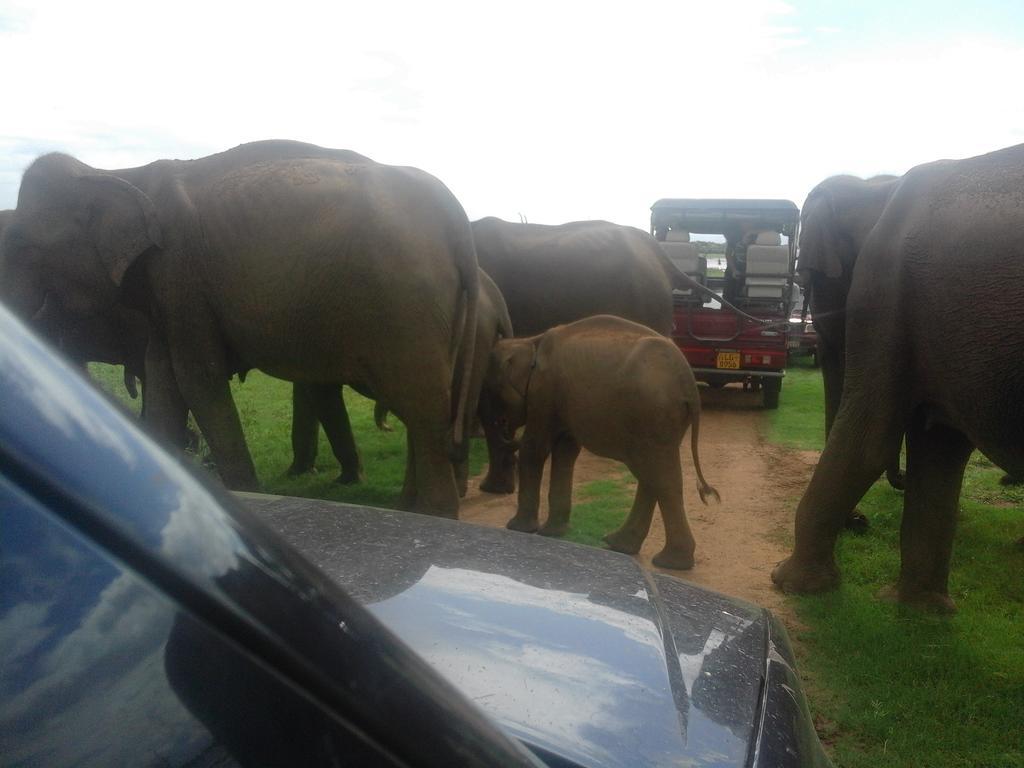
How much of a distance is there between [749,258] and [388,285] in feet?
30.6

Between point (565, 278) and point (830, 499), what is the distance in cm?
540

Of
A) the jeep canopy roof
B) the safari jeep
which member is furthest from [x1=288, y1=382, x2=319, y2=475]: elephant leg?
the jeep canopy roof

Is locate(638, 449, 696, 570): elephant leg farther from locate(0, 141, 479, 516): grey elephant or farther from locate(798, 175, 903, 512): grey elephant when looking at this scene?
locate(798, 175, 903, 512): grey elephant

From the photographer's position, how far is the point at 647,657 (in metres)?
1.77

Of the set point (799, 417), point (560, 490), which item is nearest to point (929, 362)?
point (560, 490)

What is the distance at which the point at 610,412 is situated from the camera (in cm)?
577

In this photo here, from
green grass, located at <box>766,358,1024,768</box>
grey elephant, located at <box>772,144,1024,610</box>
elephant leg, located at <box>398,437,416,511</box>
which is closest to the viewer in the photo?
green grass, located at <box>766,358,1024,768</box>

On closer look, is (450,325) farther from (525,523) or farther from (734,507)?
(734,507)

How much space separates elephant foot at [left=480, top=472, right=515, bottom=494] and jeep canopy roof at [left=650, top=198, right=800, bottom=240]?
7.70 m

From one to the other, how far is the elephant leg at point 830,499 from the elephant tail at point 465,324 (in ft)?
6.78

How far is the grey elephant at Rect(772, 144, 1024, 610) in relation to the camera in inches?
163

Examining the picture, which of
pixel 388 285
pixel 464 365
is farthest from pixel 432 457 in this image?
pixel 388 285

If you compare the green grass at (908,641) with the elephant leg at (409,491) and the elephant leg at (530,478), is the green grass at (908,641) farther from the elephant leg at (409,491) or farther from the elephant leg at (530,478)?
the elephant leg at (409,491)

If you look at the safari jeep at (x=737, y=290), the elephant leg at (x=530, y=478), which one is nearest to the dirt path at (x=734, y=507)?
the elephant leg at (x=530, y=478)
